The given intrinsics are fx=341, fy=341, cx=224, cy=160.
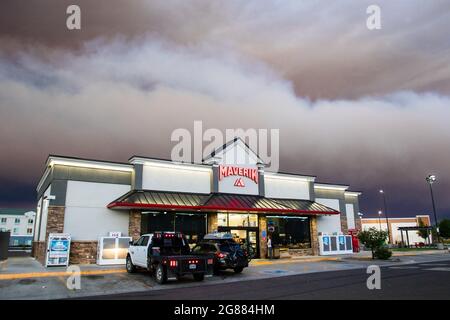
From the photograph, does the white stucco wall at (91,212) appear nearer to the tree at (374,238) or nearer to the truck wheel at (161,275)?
A: the truck wheel at (161,275)

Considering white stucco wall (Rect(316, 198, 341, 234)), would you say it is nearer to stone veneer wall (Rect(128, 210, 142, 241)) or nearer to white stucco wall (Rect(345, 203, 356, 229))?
white stucco wall (Rect(345, 203, 356, 229))

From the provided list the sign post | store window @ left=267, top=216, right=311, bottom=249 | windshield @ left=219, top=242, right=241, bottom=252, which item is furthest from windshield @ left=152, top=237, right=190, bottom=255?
store window @ left=267, top=216, right=311, bottom=249

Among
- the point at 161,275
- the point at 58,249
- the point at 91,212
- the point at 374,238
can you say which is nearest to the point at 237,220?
the point at 374,238

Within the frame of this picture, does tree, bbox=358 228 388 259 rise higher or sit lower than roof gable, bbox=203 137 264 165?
lower

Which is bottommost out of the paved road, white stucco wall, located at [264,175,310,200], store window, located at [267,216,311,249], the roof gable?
the paved road

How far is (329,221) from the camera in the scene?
33906mm

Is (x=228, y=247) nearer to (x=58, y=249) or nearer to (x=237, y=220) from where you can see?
(x=237, y=220)

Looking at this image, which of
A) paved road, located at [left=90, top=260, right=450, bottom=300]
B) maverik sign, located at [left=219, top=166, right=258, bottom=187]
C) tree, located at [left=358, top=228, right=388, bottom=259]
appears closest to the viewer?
paved road, located at [left=90, top=260, right=450, bottom=300]

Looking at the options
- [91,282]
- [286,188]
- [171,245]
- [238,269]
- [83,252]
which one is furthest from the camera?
[286,188]

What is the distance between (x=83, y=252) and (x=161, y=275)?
9993mm

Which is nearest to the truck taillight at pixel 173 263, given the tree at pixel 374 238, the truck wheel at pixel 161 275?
the truck wheel at pixel 161 275

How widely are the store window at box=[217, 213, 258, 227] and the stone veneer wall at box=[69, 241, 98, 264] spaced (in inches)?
369

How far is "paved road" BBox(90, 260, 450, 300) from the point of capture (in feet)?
36.8

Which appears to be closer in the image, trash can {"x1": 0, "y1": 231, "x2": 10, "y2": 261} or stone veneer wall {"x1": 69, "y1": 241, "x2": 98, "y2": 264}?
stone veneer wall {"x1": 69, "y1": 241, "x2": 98, "y2": 264}
